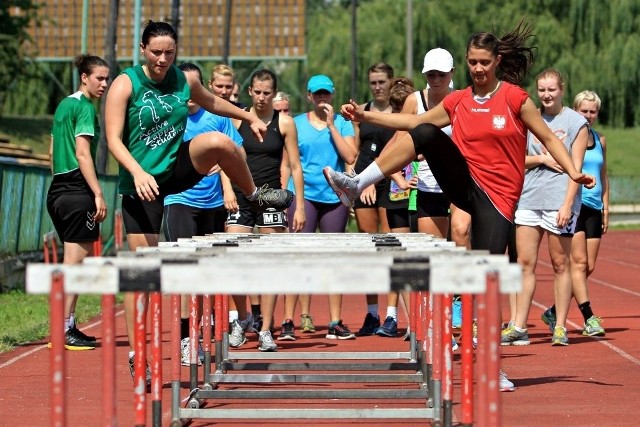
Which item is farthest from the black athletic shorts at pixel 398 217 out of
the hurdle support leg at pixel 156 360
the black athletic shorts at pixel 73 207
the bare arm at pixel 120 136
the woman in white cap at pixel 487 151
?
the hurdle support leg at pixel 156 360

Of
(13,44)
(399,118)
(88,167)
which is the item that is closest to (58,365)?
(399,118)

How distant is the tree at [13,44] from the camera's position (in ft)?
202

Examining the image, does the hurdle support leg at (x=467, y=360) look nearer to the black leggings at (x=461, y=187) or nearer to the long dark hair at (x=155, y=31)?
the black leggings at (x=461, y=187)

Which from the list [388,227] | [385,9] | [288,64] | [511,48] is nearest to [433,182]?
[388,227]

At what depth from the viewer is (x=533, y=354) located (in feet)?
35.4

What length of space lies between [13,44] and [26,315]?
163ft

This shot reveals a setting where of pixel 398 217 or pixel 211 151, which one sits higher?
pixel 211 151

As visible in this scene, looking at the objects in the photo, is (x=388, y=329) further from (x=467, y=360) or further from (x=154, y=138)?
(x=467, y=360)

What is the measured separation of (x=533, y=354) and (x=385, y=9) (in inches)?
1812

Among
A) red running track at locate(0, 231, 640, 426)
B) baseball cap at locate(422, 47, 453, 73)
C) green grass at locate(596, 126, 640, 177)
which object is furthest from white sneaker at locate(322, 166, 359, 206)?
green grass at locate(596, 126, 640, 177)

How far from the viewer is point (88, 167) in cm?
1062

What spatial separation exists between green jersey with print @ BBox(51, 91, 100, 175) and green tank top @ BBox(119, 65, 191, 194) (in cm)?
223

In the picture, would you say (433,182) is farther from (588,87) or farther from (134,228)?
(588,87)

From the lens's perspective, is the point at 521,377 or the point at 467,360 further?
the point at 521,377
